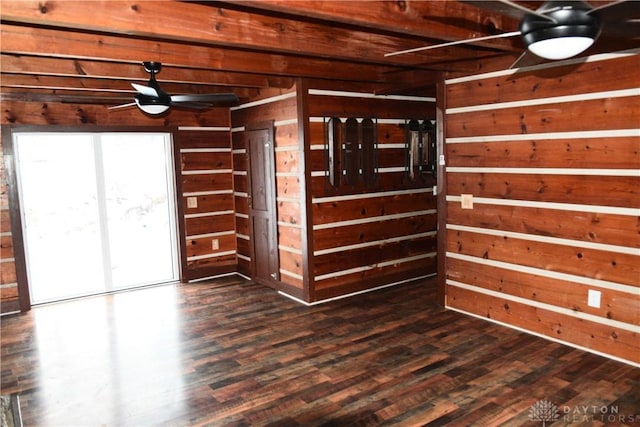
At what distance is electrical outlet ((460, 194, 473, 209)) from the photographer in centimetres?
455

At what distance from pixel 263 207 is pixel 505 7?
4.38 metres

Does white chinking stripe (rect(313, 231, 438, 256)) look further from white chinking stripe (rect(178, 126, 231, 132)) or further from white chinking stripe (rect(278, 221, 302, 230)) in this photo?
white chinking stripe (rect(178, 126, 231, 132))

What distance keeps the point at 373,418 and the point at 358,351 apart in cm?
103

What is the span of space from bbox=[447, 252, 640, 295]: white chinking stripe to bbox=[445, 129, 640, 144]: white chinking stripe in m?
1.12

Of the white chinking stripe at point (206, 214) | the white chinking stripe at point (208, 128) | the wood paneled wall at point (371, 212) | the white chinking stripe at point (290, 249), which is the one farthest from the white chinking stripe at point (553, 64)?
the white chinking stripe at point (206, 214)

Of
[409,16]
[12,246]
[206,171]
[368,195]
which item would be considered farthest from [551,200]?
[12,246]

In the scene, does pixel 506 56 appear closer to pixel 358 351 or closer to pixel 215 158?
pixel 358 351

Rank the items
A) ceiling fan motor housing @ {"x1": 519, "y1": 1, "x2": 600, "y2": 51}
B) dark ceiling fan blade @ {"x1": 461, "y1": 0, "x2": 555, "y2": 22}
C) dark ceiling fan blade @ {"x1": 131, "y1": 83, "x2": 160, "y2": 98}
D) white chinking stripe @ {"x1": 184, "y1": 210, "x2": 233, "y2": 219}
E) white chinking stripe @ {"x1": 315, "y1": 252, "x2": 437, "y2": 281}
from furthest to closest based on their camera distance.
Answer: white chinking stripe @ {"x1": 184, "y1": 210, "x2": 233, "y2": 219} < white chinking stripe @ {"x1": 315, "y1": 252, "x2": 437, "y2": 281} < dark ceiling fan blade @ {"x1": 131, "y1": 83, "x2": 160, "y2": 98} < ceiling fan motor housing @ {"x1": 519, "y1": 1, "x2": 600, "y2": 51} < dark ceiling fan blade @ {"x1": 461, "y1": 0, "x2": 555, "y2": 22}

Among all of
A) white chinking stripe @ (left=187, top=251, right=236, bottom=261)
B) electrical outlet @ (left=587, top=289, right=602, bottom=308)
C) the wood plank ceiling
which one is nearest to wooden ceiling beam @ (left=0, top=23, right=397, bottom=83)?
the wood plank ceiling

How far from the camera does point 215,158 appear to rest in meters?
6.49

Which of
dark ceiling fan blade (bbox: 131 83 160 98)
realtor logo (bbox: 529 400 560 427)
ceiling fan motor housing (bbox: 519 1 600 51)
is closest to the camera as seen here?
ceiling fan motor housing (bbox: 519 1 600 51)

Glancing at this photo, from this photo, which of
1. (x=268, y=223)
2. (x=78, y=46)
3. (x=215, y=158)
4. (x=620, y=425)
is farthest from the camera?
(x=215, y=158)

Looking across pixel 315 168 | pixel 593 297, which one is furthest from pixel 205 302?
pixel 593 297

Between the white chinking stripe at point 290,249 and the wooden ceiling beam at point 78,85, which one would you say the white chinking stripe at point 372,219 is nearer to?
the white chinking stripe at point 290,249
